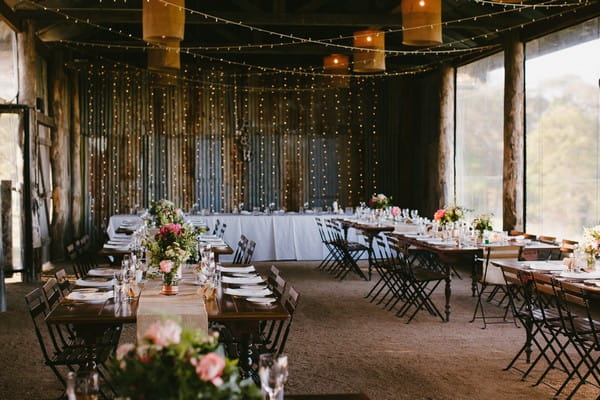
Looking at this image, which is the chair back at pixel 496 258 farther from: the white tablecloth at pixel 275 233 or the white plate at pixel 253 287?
the white tablecloth at pixel 275 233

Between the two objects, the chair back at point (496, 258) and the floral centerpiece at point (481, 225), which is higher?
the floral centerpiece at point (481, 225)

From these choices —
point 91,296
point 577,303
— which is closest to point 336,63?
point 577,303

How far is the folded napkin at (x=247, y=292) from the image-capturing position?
4906 millimetres

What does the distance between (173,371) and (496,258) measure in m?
6.39

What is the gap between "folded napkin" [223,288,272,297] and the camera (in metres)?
4.91

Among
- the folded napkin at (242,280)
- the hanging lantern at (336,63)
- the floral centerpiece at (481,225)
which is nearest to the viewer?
the folded napkin at (242,280)

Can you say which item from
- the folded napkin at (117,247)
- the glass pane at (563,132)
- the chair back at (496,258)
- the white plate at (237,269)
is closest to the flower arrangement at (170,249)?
the white plate at (237,269)

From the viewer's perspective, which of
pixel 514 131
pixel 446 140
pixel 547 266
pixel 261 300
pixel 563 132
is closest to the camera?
pixel 261 300

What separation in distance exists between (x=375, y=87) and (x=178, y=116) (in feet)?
14.3

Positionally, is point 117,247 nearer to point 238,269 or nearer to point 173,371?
point 238,269

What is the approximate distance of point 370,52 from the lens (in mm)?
10430

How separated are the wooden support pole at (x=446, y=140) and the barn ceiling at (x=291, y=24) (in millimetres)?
435

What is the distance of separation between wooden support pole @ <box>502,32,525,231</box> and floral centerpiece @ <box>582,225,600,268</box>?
15.6 feet

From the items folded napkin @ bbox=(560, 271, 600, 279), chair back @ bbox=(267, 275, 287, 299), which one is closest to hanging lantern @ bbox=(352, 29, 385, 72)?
folded napkin @ bbox=(560, 271, 600, 279)
